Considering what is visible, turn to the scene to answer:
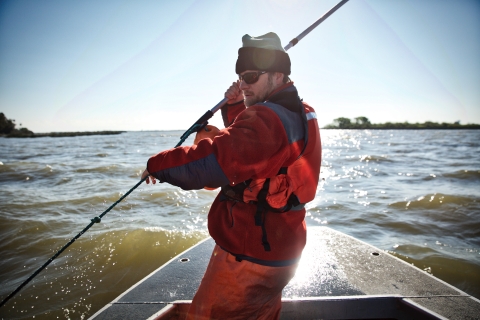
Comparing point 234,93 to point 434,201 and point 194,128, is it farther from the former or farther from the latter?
point 434,201

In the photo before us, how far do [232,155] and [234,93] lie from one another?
1178mm

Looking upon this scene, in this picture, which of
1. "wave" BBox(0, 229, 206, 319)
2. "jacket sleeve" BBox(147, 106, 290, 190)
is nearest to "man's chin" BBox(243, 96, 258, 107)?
"jacket sleeve" BBox(147, 106, 290, 190)

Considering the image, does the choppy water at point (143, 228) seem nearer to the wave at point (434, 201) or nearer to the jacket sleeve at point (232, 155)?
the wave at point (434, 201)

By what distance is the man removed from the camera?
152cm

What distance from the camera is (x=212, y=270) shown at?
6.33 ft

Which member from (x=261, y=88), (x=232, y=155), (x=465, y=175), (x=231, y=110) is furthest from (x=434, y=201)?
(x=232, y=155)

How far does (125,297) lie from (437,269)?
5418mm

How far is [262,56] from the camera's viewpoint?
6.13 ft

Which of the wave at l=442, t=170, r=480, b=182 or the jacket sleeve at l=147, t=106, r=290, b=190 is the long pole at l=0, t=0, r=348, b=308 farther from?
the wave at l=442, t=170, r=480, b=182

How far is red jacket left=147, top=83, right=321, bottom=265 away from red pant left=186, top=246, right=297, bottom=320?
0.08 meters

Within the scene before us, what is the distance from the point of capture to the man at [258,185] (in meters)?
1.52

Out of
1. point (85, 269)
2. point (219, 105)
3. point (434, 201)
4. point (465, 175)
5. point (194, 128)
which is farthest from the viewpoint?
point (465, 175)

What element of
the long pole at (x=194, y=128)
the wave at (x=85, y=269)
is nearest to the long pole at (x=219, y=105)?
the long pole at (x=194, y=128)

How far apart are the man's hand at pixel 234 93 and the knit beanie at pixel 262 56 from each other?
537 mm
